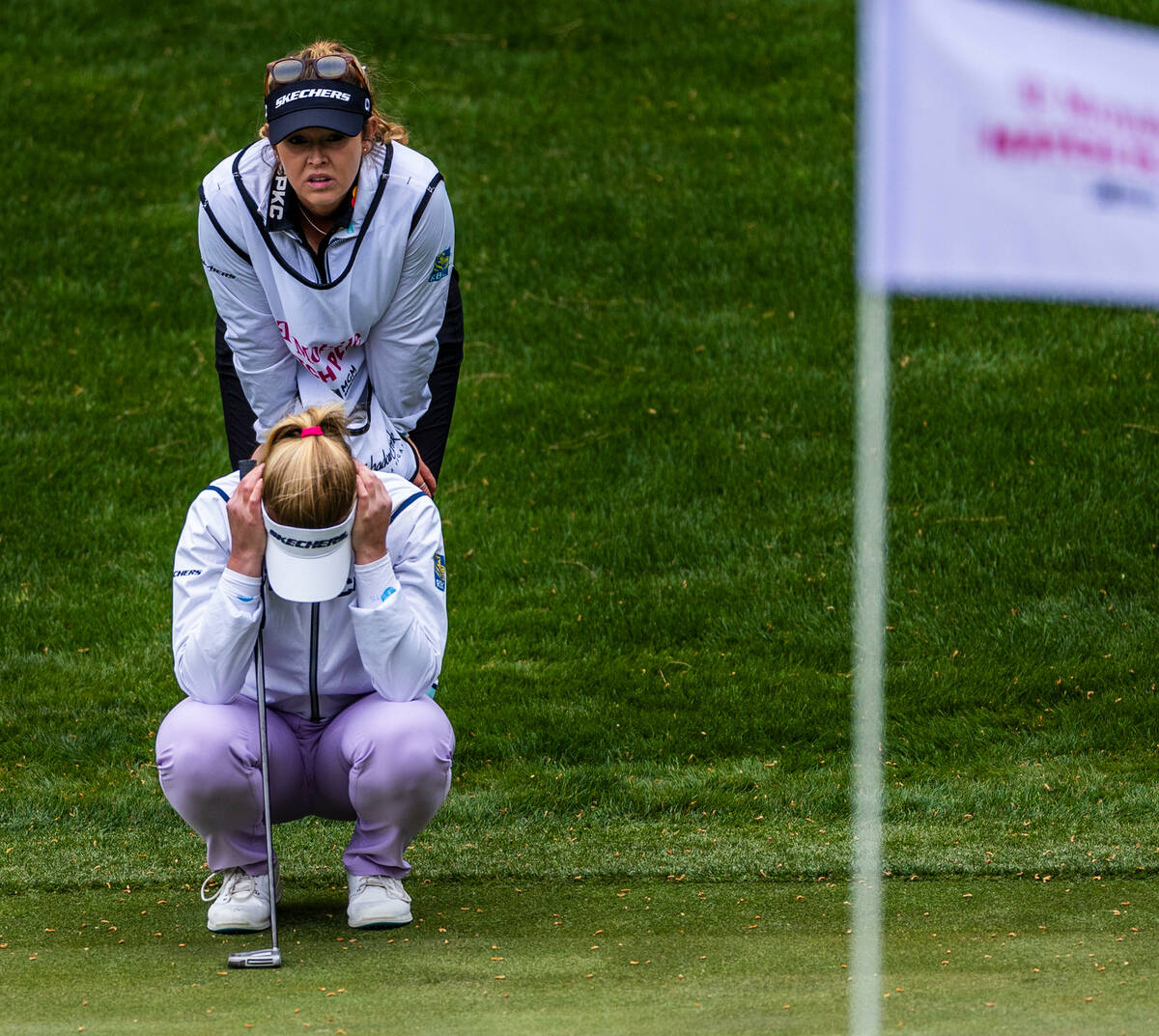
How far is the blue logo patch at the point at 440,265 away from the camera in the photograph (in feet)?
14.4

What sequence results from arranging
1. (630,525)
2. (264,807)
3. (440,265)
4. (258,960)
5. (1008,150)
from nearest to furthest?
(1008,150), (258,960), (264,807), (440,265), (630,525)

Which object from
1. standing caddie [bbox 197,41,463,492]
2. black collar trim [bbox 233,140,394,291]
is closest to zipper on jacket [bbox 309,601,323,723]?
standing caddie [bbox 197,41,463,492]

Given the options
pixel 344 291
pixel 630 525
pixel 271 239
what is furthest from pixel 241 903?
pixel 630 525

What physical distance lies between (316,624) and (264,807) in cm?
42

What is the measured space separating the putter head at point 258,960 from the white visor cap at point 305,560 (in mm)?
736

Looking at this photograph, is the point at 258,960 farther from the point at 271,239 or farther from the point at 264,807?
the point at 271,239

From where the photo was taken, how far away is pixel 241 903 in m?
3.88

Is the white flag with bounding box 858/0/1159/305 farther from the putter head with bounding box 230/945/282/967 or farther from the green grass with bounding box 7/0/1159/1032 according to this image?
the putter head with bounding box 230/945/282/967

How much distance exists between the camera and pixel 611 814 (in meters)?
5.25

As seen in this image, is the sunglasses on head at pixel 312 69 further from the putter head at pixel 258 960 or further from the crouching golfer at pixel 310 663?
the putter head at pixel 258 960

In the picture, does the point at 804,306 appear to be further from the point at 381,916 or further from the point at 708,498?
the point at 381,916

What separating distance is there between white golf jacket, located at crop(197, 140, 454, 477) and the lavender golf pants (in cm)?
73

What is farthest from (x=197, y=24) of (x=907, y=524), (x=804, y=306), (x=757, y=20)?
(x=907, y=524)

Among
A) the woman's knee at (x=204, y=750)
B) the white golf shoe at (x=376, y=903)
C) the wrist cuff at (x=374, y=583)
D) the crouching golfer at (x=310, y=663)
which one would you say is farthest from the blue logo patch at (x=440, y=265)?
the white golf shoe at (x=376, y=903)
